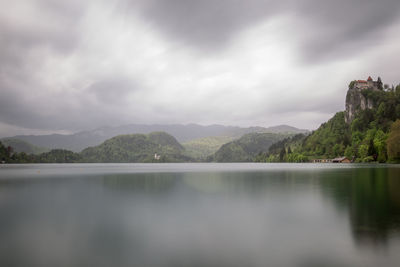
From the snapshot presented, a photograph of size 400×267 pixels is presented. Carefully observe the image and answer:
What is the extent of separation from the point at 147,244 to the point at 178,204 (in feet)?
43.8

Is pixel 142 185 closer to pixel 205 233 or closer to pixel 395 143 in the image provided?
pixel 205 233

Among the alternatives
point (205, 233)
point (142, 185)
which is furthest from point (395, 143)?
point (205, 233)

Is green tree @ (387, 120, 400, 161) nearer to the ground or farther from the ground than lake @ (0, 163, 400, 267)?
farther from the ground

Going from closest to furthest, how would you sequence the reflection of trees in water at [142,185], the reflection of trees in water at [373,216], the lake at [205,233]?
the lake at [205,233] → the reflection of trees in water at [373,216] → the reflection of trees in water at [142,185]

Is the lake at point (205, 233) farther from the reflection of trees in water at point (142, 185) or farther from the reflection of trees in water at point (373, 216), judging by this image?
the reflection of trees in water at point (142, 185)

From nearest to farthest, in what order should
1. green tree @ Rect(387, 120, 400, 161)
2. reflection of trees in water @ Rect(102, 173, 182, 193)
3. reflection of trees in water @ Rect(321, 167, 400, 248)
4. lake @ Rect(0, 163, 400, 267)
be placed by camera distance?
lake @ Rect(0, 163, 400, 267) < reflection of trees in water @ Rect(321, 167, 400, 248) < reflection of trees in water @ Rect(102, 173, 182, 193) < green tree @ Rect(387, 120, 400, 161)

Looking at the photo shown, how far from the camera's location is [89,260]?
12.7 meters

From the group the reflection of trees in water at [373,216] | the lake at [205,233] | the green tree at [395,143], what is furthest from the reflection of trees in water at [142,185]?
the green tree at [395,143]

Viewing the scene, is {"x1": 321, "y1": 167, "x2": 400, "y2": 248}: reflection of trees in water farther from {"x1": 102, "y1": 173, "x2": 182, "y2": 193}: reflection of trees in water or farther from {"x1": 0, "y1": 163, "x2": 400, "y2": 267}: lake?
{"x1": 102, "y1": 173, "x2": 182, "y2": 193}: reflection of trees in water

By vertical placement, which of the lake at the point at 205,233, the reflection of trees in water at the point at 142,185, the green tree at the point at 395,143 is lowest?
the reflection of trees in water at the point at 142,185

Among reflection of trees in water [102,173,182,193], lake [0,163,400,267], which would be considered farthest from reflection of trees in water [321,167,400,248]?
reflection of trees in water [102,173,182,193]

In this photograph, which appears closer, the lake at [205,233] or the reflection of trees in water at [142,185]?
the lake at [205,233]

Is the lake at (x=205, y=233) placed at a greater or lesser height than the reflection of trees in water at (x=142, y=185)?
greater

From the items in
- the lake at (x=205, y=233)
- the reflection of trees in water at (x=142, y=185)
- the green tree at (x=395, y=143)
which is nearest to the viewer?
the lake at (x=205, y=233)
